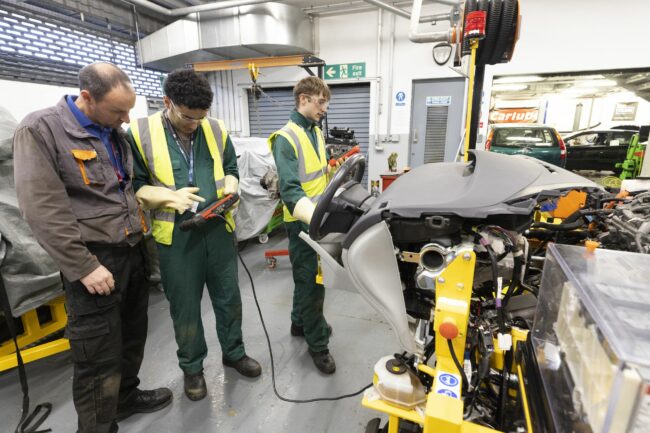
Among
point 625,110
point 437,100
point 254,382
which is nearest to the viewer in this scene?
point 254,382

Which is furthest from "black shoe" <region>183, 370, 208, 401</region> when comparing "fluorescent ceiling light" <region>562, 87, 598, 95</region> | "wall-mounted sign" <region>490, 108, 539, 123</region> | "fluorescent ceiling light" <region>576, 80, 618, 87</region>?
"wall-mounted sign" <region>490, 108, 539, 123</region>

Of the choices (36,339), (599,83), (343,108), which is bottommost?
(36,339)

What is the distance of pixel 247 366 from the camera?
6.05 ft

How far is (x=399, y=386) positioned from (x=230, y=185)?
1.26m

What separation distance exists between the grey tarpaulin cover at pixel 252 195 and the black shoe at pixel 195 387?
196cm

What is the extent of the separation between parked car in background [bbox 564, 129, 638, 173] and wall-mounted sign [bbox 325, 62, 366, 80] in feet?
17.6

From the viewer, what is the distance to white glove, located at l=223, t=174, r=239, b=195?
169cm

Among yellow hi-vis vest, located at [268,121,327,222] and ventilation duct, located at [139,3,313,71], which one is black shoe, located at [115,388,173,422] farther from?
ventilation duct, located at [139,3,313,71]

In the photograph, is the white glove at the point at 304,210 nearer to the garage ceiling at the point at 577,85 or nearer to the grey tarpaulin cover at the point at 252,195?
the grey tarpaulin cover at the point at 252,195

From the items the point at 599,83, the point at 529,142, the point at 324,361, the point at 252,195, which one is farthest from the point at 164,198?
the point at 599,83

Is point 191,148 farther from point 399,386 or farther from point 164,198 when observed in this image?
point 399,386

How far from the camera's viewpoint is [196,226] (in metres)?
1.45

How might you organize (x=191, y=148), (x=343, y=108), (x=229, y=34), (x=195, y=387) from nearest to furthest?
(x=191, y=148) → (x=195, y=387) → (x=229, y=34) → (x=343, y=108)

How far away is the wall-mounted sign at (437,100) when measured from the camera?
5.61 meters
